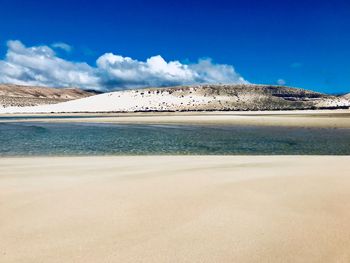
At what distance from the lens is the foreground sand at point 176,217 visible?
5.11 metres

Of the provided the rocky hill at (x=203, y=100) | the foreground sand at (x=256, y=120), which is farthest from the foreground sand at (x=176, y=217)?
the rocky hill at (x=203, y=100)

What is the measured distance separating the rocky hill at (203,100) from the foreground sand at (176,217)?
373ft

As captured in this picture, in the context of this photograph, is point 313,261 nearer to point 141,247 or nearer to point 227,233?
point 227,233

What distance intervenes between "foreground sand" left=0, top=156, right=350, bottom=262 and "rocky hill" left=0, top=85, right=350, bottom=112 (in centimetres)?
11355

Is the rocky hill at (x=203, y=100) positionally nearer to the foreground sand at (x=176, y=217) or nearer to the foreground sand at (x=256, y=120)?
the foreground sand at (x=256, y=120)

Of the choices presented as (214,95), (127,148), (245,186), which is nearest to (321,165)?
(245,186)

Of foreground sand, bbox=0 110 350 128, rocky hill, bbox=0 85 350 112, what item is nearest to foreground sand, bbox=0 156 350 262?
foreground sand, bbox=0 110 350 128

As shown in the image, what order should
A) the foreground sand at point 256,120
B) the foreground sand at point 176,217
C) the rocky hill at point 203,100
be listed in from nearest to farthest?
the foreground sand at point 176,217 → the foreground sand at point 256,120 → the rocky hill at point 203,100

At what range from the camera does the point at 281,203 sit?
7.36 m

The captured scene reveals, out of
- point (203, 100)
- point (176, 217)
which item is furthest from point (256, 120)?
point (203, 100)

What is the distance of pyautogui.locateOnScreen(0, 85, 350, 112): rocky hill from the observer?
127500mm

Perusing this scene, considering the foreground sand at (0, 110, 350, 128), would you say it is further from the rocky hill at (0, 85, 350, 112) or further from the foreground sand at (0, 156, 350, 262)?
the rocky hill at (0, 85, 350, 112)

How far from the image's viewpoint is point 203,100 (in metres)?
136

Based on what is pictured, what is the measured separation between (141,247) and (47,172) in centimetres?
670
